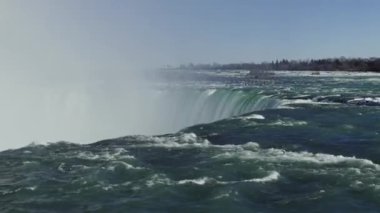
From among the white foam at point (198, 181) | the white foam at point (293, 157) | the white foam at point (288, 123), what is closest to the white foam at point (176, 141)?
the white foam at point (293, 157)

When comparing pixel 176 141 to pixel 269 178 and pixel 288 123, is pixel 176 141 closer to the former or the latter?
pixel 269 178

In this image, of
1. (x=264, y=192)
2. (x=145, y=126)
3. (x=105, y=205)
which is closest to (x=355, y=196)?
(x=264, y=192)

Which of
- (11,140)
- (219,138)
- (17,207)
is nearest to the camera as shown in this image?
(17,207)

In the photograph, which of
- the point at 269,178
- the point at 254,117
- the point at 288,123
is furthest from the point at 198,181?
the point at 254,117

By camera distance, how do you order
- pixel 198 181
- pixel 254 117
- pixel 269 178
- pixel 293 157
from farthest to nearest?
1. pixel 254 117
2. pixel 293 157
3. pixel 269 178
4. pixel 198 181

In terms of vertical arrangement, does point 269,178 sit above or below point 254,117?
below

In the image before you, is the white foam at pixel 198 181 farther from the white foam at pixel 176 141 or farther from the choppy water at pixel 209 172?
the white foam at pixel 176 141

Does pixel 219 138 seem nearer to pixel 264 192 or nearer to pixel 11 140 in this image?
pixel 264 192

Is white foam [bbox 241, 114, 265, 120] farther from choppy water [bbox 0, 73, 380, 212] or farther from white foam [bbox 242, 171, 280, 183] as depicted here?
white foam [bbox 242, 171, 280, 183]
